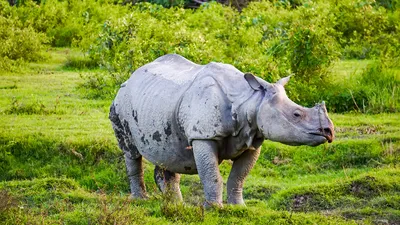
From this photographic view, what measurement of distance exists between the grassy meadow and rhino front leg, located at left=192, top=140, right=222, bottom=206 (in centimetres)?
17

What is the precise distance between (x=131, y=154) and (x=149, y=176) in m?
1.53

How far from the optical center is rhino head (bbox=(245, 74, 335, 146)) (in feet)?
24.2

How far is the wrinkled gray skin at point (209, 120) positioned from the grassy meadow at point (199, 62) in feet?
1.26

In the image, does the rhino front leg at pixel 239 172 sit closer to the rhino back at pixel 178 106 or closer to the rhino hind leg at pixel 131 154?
the rhino back at pixel 178 106

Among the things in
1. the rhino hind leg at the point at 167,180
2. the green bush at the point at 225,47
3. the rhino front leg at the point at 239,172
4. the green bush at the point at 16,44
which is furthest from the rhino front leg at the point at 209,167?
the green bush at the point at 16,44

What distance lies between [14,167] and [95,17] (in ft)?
36.3

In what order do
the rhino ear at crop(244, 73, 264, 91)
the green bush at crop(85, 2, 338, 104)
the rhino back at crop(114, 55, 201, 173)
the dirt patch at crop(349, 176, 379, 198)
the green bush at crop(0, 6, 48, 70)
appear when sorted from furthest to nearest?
the green bush at crop(0, 6, 48, 70)
the green bush at crop(85, 2, 338, 104)
the dirt patch at crop(349, 176, 379, 198)
the rhino back at crop(114, 55, 201, 173)
the rhino ear at crop(244, 73, 264, 91)

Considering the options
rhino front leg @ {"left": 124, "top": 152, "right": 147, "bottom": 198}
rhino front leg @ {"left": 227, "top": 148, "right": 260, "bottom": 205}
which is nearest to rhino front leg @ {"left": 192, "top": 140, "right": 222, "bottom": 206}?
rhino front leg @ {"left": 227, "top": 148, "right": 260, "bottom": 205}

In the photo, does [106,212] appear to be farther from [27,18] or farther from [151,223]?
[27,18]

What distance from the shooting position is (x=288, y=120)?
752 cm

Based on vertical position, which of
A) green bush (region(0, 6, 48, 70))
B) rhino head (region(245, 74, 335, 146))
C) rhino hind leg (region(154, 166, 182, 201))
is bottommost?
green bush (region(0, 6, 48, 70))

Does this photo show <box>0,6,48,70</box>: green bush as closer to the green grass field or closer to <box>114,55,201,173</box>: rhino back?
the green grass field

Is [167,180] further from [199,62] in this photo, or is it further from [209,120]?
[199,62]

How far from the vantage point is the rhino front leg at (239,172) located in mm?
8398
